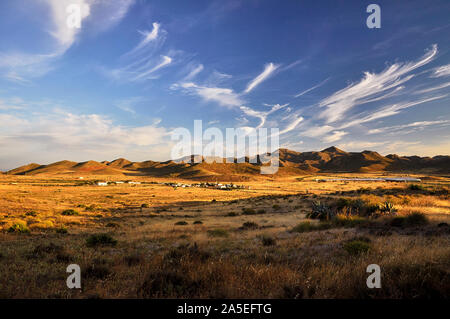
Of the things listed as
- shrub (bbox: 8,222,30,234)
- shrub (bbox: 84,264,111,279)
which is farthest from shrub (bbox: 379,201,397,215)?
shrub (bbox: 8,222,30,234)

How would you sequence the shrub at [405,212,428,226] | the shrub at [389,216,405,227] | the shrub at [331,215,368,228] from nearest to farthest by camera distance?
the shrub at [405,212,428,226]
the shrub at [389,216,405,227]
the shrub at [331,215,368,228]

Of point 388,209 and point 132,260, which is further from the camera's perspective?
point 388,209

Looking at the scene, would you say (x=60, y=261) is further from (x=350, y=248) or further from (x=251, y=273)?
(x=350, y=248)

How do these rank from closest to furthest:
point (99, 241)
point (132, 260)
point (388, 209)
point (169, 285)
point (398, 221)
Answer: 1. point (169, 285)
2. point (132, 260)
3. point (99, 241)
4. point (398, 221)
5. point (388, 209)

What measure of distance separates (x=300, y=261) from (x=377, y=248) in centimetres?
279

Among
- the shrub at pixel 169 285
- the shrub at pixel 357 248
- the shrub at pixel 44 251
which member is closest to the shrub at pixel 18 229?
the shrub at pixel 44 251

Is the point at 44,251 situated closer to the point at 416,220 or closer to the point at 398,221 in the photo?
the point at 398,221

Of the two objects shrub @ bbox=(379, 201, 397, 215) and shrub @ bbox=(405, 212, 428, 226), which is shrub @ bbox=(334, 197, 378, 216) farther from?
shrub @ bbox=(405, 212, 428, 226)

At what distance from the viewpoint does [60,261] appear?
23.3 feet

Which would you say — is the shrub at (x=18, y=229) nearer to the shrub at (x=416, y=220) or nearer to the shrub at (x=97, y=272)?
the shrub at (x=97, y=272)

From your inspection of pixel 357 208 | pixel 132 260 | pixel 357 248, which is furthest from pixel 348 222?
pixel 132 260

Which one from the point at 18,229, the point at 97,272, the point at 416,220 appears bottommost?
the point at 18,229

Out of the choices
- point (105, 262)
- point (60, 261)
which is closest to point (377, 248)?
point (105, 262)
